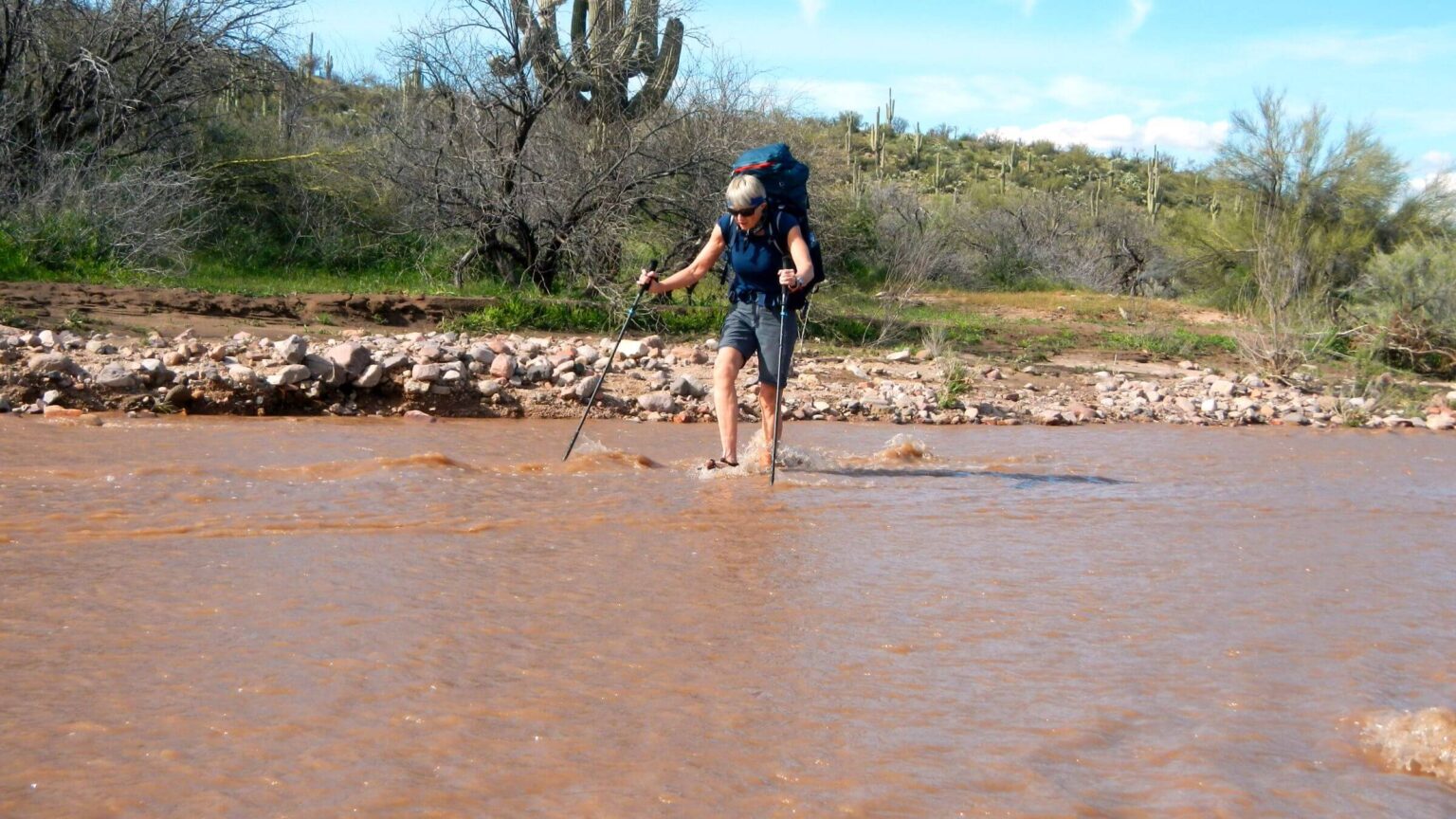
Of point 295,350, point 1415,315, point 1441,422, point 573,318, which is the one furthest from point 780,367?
point 1415,315

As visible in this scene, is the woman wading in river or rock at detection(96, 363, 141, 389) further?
rock at detection(96, 363, 141, 389)

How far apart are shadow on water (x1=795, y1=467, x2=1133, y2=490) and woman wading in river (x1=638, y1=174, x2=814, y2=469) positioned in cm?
56

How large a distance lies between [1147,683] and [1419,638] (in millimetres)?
1220

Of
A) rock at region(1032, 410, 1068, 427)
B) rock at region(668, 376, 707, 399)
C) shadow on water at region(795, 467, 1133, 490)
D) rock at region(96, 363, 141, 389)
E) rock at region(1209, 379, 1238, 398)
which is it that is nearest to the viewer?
shadow on water at region(795, 467, 1133, 490)

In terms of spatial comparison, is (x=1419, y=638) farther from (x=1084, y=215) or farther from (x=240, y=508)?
(x=1084, y=215)

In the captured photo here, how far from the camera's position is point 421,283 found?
16328 mm

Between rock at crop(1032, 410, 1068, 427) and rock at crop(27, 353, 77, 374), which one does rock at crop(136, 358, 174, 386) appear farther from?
rock at crop(1032, 410, 1068, 427)

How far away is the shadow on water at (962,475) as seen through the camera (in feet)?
24.3

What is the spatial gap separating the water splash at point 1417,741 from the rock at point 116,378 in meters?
7.49

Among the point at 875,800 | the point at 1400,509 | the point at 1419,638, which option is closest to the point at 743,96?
the point at 1400,509

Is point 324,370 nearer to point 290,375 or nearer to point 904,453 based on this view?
point 290,375

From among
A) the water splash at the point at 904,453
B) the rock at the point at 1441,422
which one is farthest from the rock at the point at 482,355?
the rock at the point at 1441,422

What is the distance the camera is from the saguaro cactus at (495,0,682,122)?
16.0 meters

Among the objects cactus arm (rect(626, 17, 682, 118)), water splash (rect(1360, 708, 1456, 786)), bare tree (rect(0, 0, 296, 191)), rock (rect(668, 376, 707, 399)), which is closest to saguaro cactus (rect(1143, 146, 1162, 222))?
cactus arm (rect(626, 17, 682, 118))
